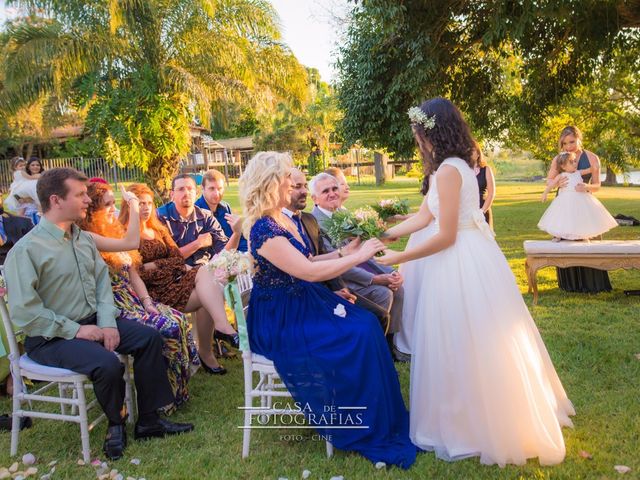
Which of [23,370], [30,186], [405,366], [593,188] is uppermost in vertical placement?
[30,186]

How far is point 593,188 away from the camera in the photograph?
314 inches

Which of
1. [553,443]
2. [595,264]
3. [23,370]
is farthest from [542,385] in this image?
[595,264]

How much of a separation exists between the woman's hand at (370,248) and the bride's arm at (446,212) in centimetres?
24

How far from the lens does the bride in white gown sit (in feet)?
11.5

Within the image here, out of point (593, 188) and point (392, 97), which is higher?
point (392, 97)

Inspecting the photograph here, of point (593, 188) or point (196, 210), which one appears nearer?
point (196, 210)

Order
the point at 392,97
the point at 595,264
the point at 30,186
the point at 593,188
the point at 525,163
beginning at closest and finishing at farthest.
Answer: the point at 595,264 < the point at 593,188 < the point at 30,186 < the point at 392,97 < the point at 525,163

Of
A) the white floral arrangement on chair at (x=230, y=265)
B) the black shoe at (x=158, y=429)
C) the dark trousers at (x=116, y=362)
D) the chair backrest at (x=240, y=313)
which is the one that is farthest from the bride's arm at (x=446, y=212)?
the black shoe at (x=158, y=429)

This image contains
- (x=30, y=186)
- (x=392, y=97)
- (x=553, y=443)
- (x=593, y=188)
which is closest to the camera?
(x=553, y=443)

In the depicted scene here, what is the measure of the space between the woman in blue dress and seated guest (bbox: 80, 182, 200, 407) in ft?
3.74

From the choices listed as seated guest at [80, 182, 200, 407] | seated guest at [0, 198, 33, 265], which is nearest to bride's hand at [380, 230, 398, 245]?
seated guest at [80, 182, 200, 407]

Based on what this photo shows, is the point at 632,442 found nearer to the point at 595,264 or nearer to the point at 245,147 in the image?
the point at 595,264

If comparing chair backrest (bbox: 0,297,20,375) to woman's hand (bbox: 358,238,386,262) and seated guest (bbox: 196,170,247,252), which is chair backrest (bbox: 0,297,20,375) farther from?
seated guest (bbox: 196,170,247,252)

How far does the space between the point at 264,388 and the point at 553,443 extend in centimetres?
193
